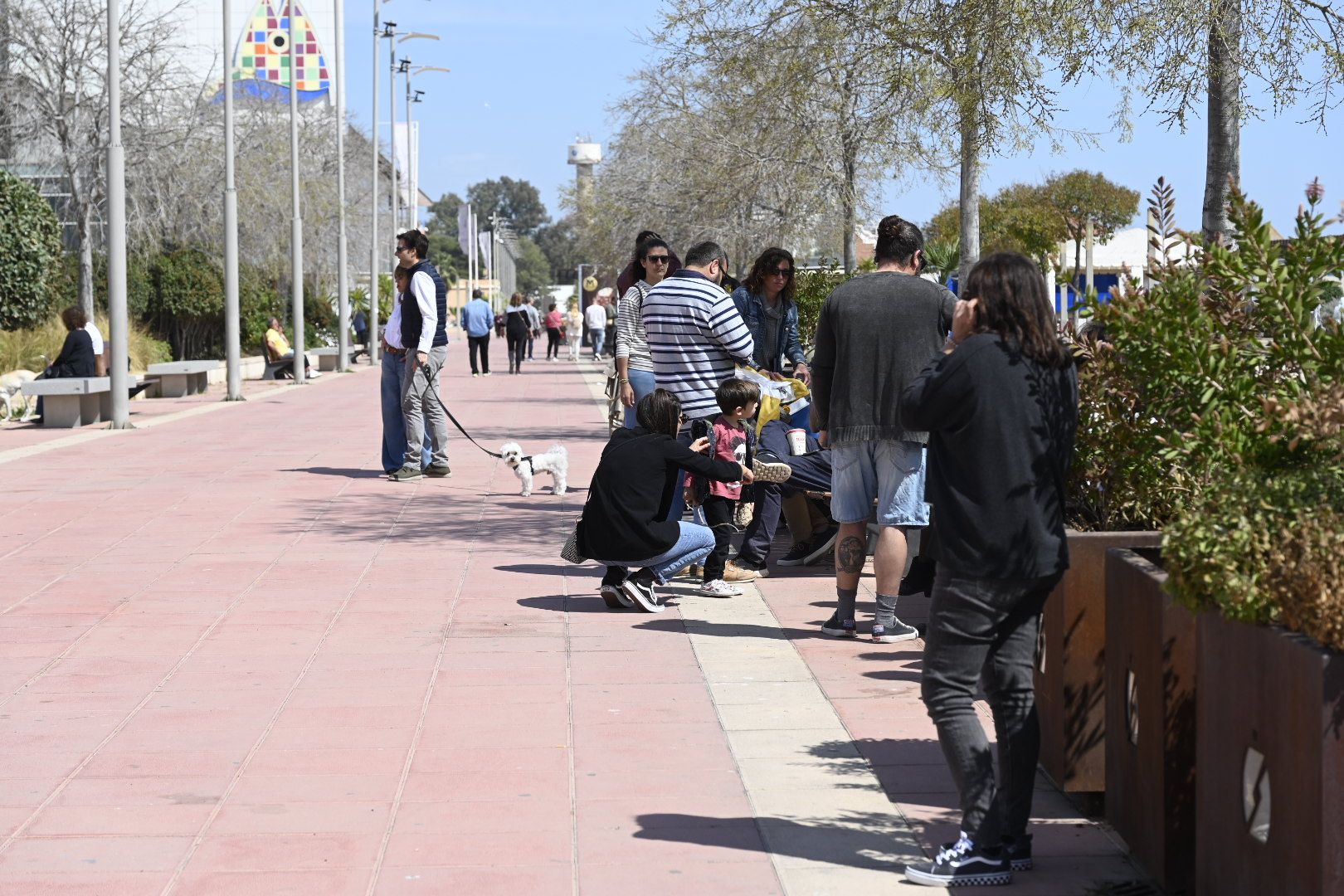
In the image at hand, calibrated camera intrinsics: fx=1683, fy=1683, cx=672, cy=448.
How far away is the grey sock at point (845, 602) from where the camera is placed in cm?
754

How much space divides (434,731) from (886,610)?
2.30 meters

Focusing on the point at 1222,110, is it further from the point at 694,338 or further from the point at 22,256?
the point at 22,256

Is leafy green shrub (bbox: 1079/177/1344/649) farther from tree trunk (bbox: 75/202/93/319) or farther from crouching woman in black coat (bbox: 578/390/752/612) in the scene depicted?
tree trunk (bbox: 75/202/93/319)

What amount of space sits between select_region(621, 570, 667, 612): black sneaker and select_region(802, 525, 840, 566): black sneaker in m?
1.53

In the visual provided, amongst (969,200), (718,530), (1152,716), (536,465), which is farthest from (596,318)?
(1152,716)

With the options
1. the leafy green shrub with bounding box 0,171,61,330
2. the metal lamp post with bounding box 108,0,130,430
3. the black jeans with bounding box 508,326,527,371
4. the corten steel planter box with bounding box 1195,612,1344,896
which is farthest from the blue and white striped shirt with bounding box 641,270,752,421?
the black jeans with bounding box 508,326,527,371

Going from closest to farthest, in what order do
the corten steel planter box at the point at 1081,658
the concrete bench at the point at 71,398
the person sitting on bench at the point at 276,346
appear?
the corten steel planter box at the point at 1081,658 → the concrete bench at the point at 71,398 → the person sitting on bench at the point at 276,346

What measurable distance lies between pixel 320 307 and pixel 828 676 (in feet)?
151

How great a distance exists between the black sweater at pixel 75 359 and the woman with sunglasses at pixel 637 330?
11.0 metres

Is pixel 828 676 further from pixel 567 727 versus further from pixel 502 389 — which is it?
pixel 502 389

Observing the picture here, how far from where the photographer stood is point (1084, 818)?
16.3ft

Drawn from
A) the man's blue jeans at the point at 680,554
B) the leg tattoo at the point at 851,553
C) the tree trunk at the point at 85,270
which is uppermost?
the tree trunk at the point at 85,270

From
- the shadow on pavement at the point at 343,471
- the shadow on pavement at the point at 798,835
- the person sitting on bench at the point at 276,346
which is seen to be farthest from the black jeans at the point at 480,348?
the shadow on pavement at the point at 798,835

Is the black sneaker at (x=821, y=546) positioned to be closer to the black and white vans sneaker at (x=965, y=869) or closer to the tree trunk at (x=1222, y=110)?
the tree trunk at (x=1222, y=110)
